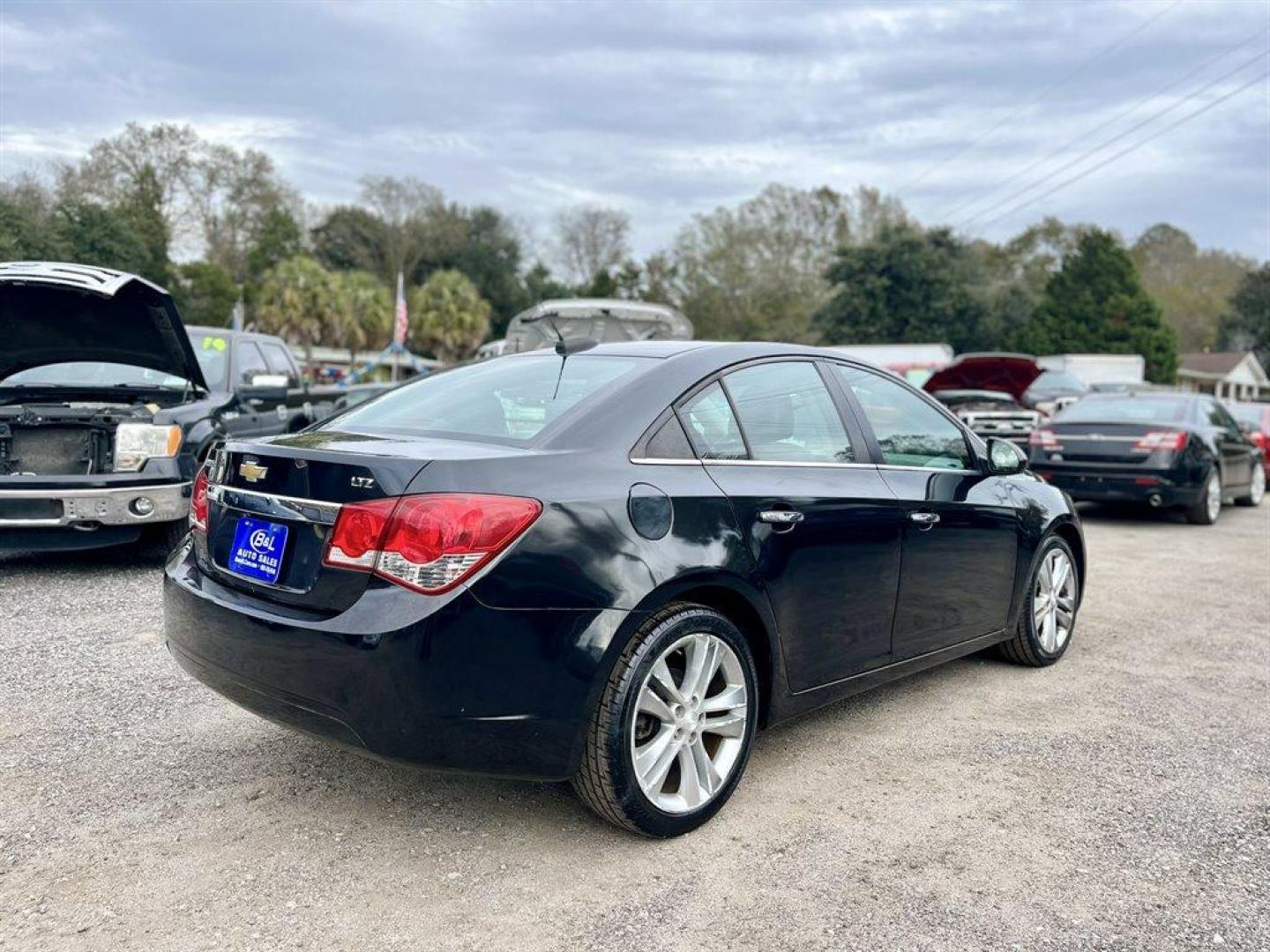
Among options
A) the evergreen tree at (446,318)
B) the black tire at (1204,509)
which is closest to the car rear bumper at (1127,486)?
the black tire at (1204,509)

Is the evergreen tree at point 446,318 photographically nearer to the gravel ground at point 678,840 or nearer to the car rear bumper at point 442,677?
the gravel ground at point 678,840

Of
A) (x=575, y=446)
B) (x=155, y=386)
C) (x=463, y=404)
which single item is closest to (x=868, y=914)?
(x=575, y=446)

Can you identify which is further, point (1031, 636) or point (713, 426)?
point (1031, 636)

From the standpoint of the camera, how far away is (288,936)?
2.48 metres

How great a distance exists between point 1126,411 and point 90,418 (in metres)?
9.91

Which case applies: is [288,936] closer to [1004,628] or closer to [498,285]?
[1004,628]

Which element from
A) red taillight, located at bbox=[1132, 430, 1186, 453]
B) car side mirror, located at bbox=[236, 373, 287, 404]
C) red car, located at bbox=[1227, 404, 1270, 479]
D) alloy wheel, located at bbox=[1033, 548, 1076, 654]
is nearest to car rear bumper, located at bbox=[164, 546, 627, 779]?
alloy wheel, located at bbox=[1033, 548, 1076, 654]

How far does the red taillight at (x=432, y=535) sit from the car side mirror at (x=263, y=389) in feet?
18.2

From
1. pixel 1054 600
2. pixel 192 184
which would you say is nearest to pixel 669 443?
pixel 1054 600

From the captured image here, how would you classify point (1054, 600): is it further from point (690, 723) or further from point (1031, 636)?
point (690, 723)

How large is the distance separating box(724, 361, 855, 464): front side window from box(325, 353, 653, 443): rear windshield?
1.36 ft

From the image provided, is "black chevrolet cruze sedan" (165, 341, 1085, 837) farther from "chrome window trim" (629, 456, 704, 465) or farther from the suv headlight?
the suv headlight

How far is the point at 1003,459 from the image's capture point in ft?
15.1

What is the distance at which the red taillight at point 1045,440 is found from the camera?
10.7 m
